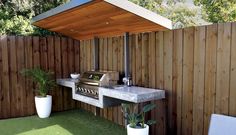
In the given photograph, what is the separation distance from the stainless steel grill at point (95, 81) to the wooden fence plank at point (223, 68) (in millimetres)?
2011

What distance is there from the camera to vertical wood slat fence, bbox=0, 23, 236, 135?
286 centimetres

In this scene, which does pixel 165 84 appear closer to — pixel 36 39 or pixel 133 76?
pixel 133 76

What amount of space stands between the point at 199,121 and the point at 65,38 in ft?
12.4

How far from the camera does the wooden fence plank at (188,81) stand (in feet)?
10.6

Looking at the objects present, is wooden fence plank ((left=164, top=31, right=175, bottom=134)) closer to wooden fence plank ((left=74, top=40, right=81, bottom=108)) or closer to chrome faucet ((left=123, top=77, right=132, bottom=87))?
chrome faucet ((left=123, top=77, right=132, bottom=87))

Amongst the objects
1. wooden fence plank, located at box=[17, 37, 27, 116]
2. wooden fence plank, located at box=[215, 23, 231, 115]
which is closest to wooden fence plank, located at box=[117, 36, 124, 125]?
wooden fence plank, located at box=[215, 23, 231, 115]

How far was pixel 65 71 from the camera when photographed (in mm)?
5805

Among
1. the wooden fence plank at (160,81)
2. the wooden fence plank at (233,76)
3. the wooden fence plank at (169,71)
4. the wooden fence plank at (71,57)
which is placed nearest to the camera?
the wooden fence plank at (233,76)

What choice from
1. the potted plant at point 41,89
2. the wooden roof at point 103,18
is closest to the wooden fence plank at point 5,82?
the potted plant at point 41,89

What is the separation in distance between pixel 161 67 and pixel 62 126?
2224 millimetres

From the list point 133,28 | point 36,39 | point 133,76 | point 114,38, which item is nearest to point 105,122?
point 133,76

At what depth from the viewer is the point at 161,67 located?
3.72 metres

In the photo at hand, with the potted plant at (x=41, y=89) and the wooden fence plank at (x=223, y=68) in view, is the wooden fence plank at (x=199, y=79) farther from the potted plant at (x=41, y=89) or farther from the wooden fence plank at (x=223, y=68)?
the potted plant at (x=41, y=89)

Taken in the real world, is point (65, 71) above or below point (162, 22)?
below
